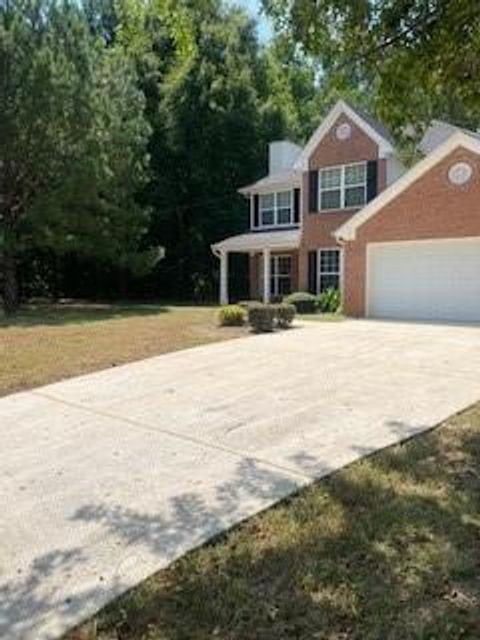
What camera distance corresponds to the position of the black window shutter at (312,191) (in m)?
26.4

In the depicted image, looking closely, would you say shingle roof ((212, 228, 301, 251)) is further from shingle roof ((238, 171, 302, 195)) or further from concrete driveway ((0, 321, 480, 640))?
concrete driveway ((0, 321, 480, 640))

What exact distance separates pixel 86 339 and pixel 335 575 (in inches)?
472

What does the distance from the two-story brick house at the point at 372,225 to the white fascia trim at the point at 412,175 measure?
27 millimetres

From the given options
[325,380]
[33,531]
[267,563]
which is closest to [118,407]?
[325,380]

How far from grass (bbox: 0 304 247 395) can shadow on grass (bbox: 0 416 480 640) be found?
19.5 ft

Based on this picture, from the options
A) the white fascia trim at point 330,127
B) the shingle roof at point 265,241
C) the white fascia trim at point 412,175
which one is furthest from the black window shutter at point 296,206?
the white fascia trim at point 412,175

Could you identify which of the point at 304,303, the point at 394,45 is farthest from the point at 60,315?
the point at 394,45

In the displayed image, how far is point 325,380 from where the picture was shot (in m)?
10.3

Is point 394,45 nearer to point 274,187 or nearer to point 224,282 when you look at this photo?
point 224,282

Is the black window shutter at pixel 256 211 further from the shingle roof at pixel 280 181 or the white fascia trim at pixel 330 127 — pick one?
the white fascia trim at pixel 330 127

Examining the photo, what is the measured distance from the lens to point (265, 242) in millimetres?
27297

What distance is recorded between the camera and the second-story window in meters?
29.0

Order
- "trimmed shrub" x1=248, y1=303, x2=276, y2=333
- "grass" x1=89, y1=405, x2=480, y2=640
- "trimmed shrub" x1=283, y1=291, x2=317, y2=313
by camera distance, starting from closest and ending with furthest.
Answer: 1. "grass" x1=89, y1=405, x2=480, y2=640
2. "trimmed shrub" x1=248, y1=303, x2=276, y2=333
3. "trimmed shrub" x1=283, y1=291, x2=317, y2=313

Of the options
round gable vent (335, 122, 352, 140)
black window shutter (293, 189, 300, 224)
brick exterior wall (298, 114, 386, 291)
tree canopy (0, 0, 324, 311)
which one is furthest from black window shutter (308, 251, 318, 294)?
tree canopy (0, 0, 324, 311)
